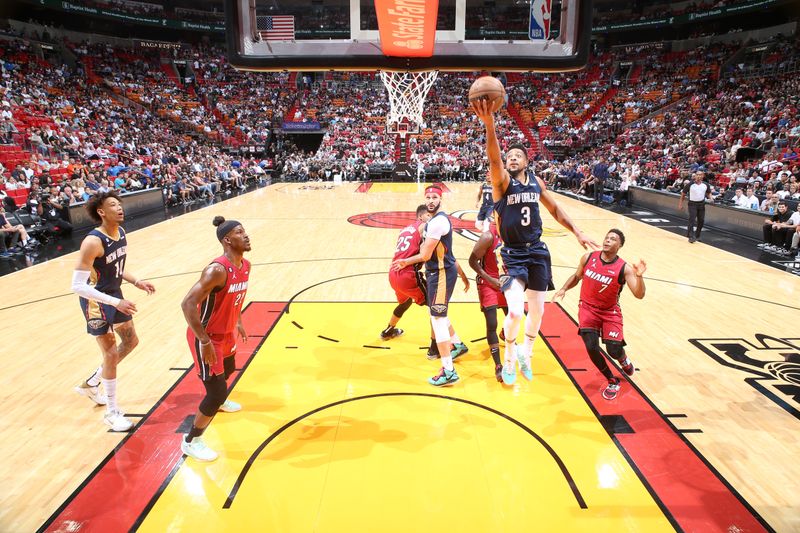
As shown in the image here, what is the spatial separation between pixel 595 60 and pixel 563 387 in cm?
3722

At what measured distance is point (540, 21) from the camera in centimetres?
523

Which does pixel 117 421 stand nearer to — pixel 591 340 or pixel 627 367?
pixel 591 340

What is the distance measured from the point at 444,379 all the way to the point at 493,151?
212cm

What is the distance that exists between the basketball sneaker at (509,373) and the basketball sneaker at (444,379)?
448 millimetres

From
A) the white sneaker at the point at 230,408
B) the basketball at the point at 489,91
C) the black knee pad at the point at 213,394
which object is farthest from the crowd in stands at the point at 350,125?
the basketball at the point at 489,91

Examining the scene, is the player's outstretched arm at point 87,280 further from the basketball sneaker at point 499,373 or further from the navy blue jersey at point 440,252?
the basketball sneaker at point 499,373

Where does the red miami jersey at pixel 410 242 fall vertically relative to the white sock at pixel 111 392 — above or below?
above

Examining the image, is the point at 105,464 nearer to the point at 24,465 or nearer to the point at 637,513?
the point at 24,465

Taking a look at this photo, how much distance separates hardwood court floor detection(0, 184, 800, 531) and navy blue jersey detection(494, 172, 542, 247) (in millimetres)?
1425

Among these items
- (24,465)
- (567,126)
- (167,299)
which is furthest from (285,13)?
(567,126)

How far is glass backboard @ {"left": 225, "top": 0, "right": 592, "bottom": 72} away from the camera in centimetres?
494

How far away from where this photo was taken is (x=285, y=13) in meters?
5.41

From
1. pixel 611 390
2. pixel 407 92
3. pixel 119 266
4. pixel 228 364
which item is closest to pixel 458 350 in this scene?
pixel 611 390

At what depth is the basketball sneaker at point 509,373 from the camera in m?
4.50
